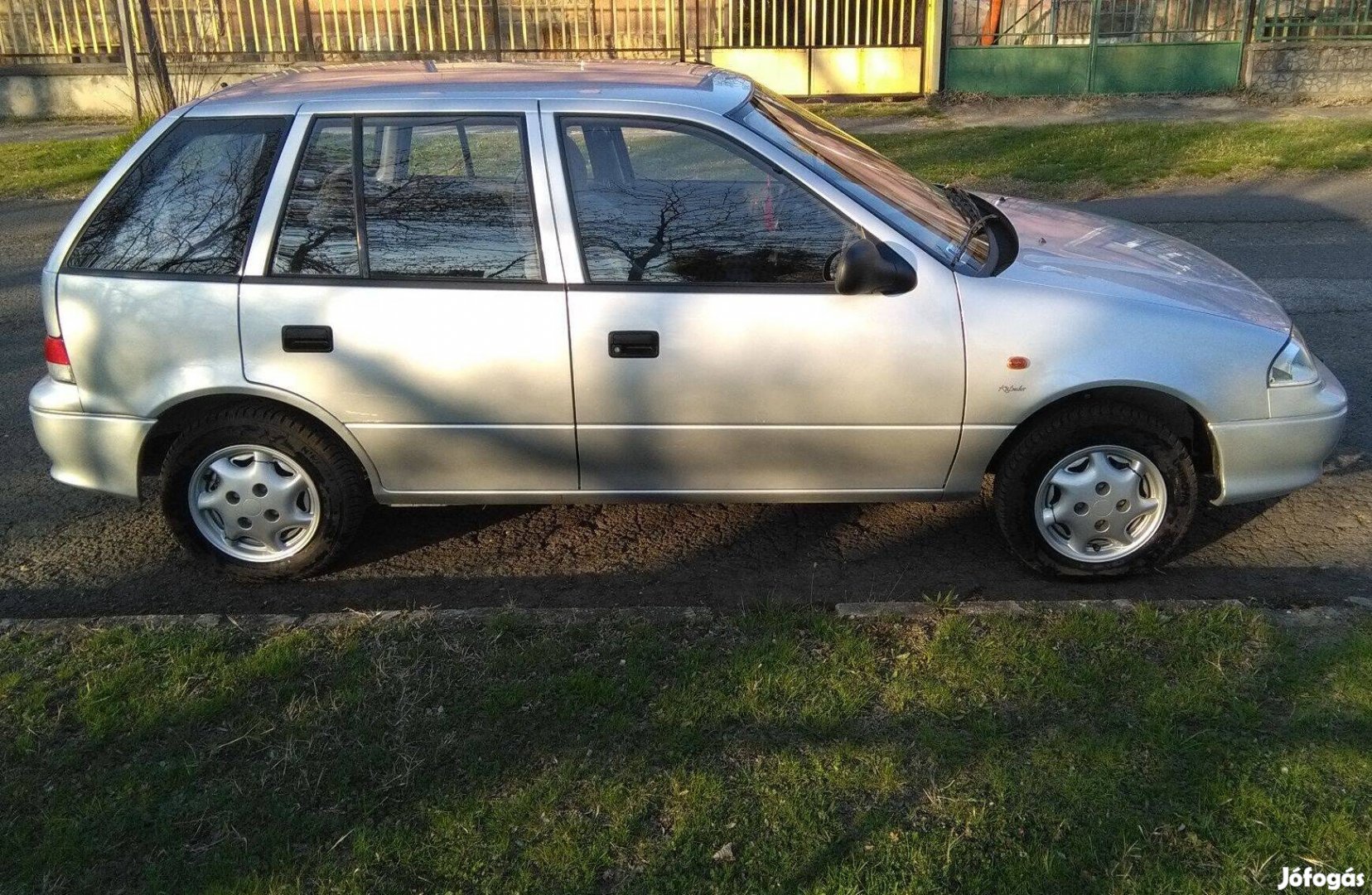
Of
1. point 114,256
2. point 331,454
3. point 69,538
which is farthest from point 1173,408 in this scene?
point 69,538

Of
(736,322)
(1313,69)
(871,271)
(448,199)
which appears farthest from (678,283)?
(1313,69)

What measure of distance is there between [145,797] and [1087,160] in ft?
36.4

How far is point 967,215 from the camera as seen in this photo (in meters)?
4.91

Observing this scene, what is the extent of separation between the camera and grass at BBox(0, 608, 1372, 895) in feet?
9.70

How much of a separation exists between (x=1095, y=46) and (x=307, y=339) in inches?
593

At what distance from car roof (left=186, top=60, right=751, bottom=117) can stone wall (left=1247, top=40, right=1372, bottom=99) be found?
14.2 meters

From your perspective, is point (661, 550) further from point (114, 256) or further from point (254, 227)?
point (114, 256)

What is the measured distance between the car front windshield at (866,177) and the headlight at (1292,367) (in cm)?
106

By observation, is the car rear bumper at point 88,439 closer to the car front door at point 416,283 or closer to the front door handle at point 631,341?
the car front door at point 416,283

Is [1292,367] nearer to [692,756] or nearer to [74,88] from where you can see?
[692,756]

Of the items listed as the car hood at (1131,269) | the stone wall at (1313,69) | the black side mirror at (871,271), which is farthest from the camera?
the stone wall at (1313,69)

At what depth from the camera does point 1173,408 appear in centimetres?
434

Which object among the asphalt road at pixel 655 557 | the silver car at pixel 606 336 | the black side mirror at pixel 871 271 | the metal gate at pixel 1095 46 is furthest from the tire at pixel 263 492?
the metal gate at pixel 1095 46

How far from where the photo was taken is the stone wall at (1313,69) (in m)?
16.0
